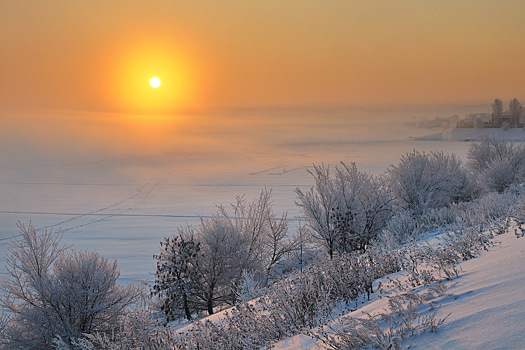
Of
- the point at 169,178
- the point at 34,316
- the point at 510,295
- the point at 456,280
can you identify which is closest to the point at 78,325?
the point at 34,316

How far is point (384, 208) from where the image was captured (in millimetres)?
16969

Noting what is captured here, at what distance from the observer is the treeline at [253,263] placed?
6402mm

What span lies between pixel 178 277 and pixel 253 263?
4.44 m

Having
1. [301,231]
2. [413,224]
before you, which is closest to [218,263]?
[301,231]

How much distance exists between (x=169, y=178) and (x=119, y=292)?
10727 centimetres

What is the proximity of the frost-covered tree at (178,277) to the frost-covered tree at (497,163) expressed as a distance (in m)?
16.0

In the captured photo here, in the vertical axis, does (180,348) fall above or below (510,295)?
below

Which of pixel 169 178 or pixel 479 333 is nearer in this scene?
pixel 479 333

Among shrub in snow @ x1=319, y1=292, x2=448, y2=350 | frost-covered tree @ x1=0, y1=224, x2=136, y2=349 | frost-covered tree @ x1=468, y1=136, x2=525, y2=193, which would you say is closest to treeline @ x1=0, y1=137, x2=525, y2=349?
frost-covered tree @ x1=0, y1=224, x2=136, y2=349

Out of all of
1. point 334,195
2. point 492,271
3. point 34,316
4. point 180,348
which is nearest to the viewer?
point 492,271

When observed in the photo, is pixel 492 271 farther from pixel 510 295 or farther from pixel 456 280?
pixel 510 295

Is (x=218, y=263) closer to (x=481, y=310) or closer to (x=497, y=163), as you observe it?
(x=481, y=310)

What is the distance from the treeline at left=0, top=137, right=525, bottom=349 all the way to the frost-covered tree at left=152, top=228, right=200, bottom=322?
47 mm

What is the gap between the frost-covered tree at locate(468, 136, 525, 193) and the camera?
985 inches
